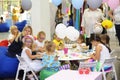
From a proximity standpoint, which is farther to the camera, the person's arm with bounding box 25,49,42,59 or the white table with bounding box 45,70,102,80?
the person's arm with bounding box 25,49,42,59

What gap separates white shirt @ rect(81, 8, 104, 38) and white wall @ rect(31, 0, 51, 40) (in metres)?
2.59

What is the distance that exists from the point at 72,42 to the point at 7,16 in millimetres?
8610

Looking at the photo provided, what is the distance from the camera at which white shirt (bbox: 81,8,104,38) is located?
6.15m

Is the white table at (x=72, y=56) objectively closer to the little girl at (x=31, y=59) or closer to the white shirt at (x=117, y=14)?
the little girl at (x=31, y=59)

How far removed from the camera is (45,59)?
458 cm

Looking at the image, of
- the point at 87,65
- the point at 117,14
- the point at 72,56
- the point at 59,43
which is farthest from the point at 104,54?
the point at 117,14

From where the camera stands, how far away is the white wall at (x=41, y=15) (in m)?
8.85

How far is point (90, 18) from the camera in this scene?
6.21 meters

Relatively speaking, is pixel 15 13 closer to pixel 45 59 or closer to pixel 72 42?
pixel 72 42

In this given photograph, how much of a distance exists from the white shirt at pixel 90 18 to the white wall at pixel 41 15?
2.59 m

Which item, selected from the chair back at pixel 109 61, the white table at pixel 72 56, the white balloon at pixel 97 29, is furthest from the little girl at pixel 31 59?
the white balloon at pixel 97 29

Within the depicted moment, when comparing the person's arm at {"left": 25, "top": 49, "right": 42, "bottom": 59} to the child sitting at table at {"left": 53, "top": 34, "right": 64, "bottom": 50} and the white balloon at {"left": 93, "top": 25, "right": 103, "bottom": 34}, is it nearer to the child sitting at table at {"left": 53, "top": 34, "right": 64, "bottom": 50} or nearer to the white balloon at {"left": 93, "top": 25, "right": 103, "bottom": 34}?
the child sitting at table at {"left": 53, "top": 34, "right": 64, "bottom": 50}

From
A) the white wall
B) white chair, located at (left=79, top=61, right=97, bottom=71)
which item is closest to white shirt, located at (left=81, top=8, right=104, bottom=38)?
white chair, located at (left=79, top=61, right=97, bottom=71)

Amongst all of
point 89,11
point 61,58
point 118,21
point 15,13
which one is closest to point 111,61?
point 61,58
